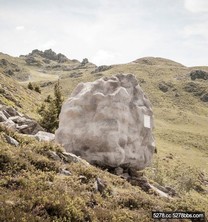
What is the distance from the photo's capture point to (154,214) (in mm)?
18172

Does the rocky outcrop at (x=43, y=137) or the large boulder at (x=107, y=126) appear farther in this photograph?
Answer: the rocky outcrop at (x=43, y=137)

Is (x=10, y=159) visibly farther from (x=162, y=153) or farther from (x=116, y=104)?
(x=162, y=153)

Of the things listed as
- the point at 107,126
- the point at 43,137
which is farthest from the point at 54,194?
the point at 43,137

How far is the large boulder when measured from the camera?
2912 centimetres

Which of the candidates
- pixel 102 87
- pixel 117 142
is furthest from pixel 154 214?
pixel 102 87

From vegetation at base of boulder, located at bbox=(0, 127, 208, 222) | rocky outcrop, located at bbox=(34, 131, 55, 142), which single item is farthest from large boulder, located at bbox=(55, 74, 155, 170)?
vegetation at base of boulder, located at bbox=(0, 127, 208, 222)

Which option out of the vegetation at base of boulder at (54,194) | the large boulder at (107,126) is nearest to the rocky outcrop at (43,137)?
the large boulder at (107,126)

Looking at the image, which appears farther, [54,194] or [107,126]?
[107,126]

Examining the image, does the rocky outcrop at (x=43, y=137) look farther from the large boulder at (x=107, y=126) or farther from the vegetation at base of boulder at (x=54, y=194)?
the vegetation at base of boulder at (x=54, y=194)

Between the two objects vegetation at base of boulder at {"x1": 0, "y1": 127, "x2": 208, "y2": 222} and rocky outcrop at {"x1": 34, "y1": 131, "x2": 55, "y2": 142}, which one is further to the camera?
rocky outcrop at {"x1": 34, "y1": 131, "x2": 55, "y2": 142}

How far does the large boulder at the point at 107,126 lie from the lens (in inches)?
1147

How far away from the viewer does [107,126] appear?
2942 centimetres

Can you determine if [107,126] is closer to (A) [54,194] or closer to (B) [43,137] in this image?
(B) [43,137]

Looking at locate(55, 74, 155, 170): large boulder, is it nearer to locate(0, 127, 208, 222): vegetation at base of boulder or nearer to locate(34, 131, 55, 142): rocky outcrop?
locate(34, 131, 55, 142): rocky outcrop
